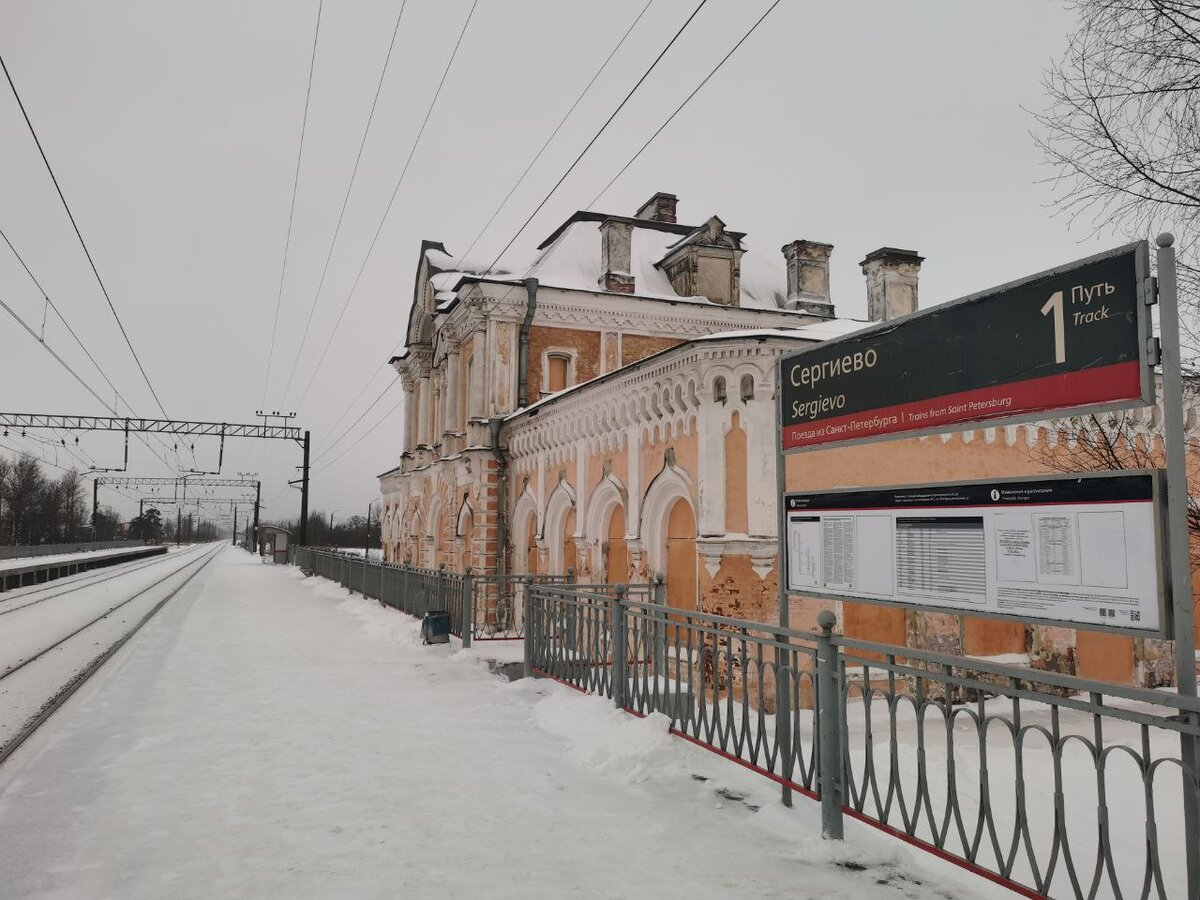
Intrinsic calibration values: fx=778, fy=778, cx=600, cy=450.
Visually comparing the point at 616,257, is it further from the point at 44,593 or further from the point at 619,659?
the point at 44,593

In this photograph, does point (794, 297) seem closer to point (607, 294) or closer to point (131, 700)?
point (607, 294)

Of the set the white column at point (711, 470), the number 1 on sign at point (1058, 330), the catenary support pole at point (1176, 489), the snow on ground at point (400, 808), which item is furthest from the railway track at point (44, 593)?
the catenary support pole at point (1176, 489)

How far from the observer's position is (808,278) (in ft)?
75.7

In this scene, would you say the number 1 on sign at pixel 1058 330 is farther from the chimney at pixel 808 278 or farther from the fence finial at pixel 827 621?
the chimney at pixel 808 278

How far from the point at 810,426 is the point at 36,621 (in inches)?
732

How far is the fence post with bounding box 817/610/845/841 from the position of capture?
438 cm

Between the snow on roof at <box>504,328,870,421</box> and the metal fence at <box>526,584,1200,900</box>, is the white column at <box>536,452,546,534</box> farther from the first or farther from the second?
the metal fence at <box>526,584,1200,900</box>

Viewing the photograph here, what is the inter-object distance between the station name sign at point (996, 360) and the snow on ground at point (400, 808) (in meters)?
2.45

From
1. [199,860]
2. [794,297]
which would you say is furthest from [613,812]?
[794,297]

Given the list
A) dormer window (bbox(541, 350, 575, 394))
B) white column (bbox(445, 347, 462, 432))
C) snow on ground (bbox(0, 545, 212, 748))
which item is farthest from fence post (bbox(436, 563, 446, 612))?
white column (bbox(445, 347, 462, 432))

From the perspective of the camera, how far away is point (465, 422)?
2164cm

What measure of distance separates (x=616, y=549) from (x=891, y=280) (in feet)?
34.5

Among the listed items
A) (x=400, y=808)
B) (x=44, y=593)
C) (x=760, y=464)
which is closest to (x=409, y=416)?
(x=44, y=593)

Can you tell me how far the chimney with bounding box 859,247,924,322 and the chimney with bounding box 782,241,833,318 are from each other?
335 cm
